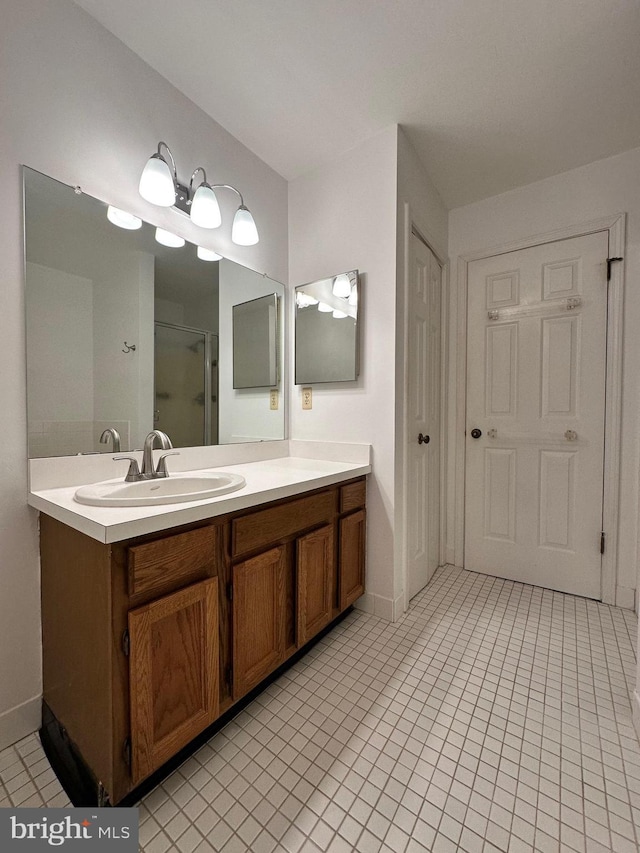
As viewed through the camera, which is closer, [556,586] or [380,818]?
[380,818]

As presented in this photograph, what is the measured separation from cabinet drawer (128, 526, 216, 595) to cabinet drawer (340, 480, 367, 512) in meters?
0.73

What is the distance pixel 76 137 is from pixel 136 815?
6.54ft

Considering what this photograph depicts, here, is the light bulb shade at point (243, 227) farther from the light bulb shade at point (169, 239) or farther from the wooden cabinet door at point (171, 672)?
the wooden cabinet door at point (171, 672)

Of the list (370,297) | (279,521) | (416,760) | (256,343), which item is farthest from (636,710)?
(256,343)

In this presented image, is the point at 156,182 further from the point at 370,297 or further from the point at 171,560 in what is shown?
the point at 171,560

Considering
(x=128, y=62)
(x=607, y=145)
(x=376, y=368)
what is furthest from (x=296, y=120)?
(x=607, y=145)

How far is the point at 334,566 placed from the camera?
1.64 metres

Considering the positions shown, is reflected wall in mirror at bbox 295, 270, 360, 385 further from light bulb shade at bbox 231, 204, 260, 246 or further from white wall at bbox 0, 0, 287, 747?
white wall at bbox 0, 0, 287, 747

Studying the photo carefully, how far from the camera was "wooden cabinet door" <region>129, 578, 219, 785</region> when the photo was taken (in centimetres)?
90

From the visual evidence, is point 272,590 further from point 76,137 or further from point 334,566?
point 76,137

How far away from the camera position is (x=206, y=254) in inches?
65.7

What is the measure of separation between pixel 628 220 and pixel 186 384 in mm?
2430

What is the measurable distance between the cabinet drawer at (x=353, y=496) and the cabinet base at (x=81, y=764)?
2.75 ft

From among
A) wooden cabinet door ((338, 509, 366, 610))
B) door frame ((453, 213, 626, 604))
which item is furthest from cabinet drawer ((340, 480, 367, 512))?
door frame ((453, 213, 626, 604))
